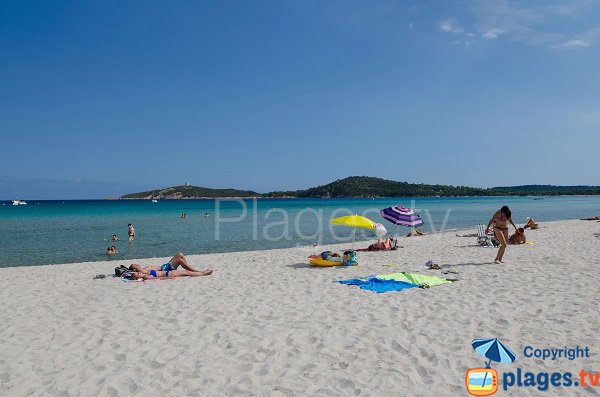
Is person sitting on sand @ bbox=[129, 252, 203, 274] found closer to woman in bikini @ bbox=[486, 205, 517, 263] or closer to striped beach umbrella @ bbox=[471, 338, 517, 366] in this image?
striped beach umbrella @ bbox=[471, 338, 517, 366]

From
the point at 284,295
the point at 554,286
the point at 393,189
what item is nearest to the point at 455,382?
the point at 284,295

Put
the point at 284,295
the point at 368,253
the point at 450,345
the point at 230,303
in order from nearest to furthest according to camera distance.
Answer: the point at 450,345, the point at 230,303, the point at 284,295, the point at 368,253

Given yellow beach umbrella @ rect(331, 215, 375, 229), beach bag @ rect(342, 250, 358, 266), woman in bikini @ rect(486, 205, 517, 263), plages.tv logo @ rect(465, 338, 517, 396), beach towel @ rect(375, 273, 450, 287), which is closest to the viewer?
plages.tv logo @ rect(465, 338, 517, 396)

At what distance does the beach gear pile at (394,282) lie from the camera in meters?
8.26

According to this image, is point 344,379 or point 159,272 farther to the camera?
point 159,272

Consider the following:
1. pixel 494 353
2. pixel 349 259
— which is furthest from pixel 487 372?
pixel 349 259

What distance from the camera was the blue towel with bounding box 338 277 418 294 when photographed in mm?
8155

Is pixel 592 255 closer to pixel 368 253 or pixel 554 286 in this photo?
pixel 554 286

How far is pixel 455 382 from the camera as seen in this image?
4.12m

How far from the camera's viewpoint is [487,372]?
437 centimetres

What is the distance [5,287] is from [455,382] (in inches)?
403

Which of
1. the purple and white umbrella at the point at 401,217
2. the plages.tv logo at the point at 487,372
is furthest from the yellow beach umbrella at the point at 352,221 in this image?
the plages.tv logo at the point at 487,372

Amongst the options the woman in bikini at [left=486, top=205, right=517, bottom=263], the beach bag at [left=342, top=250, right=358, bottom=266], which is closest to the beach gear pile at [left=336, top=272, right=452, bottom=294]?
the beach bag at [left=342, top=250, right=358, bottom=266]

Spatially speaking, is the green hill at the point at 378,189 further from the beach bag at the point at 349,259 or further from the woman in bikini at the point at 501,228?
the beach bag at the point at 349,259
